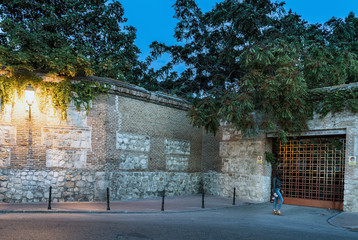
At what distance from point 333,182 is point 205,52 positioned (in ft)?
49.5

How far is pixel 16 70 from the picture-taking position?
11.8 meters

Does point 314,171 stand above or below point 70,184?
above

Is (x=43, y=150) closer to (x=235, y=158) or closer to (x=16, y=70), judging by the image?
(x=16, y=70)

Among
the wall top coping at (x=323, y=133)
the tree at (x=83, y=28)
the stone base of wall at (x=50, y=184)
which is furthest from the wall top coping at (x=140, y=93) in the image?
the wall top coping at (x=323, y=133)

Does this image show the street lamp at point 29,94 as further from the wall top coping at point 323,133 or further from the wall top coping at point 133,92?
the wall top coping at point 323,133

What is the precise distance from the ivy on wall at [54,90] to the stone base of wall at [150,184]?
333 centimetres

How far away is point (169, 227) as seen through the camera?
26.3 ft

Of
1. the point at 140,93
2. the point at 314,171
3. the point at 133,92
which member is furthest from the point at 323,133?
the point at 133,92

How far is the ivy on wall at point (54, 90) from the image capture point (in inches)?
464

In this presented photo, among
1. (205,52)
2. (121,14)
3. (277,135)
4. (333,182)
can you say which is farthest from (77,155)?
(205,52)

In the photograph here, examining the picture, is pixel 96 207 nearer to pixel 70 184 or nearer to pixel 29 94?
pixel 70 184

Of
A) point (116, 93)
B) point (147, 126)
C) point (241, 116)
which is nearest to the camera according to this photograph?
point (241, 116)

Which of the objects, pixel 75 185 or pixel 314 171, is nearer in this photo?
pixel 75 185

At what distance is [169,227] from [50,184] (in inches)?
243
